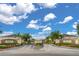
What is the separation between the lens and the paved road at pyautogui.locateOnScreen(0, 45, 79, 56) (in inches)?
223

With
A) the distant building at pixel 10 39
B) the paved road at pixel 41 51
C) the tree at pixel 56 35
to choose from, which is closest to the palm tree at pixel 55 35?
the tree at pixel 56 35

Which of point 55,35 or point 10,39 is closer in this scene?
point 55,35

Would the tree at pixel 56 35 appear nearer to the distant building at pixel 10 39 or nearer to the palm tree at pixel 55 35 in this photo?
the palm tree at pixel 55 35

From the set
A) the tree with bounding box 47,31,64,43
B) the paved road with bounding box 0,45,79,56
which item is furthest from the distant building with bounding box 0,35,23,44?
the tree with bounding box 47,31,64,43

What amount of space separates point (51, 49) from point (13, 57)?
0.58 m

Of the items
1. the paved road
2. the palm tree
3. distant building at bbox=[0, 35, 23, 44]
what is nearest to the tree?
the palm tree

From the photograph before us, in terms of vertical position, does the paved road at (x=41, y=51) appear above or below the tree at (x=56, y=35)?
below

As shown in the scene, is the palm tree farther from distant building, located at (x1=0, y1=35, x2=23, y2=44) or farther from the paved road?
distant building, located at (x1=0, y1=35, x2=23, y2=44)

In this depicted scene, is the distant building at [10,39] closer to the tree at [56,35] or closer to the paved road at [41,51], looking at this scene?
the paved road at [41,51]

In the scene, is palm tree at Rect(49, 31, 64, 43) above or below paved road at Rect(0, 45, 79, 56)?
above

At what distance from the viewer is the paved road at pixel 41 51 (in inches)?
223

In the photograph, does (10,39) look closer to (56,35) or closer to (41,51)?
(41,51)

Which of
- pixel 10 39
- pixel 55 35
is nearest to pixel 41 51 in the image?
pixel 55 35

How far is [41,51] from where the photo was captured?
224 inches
